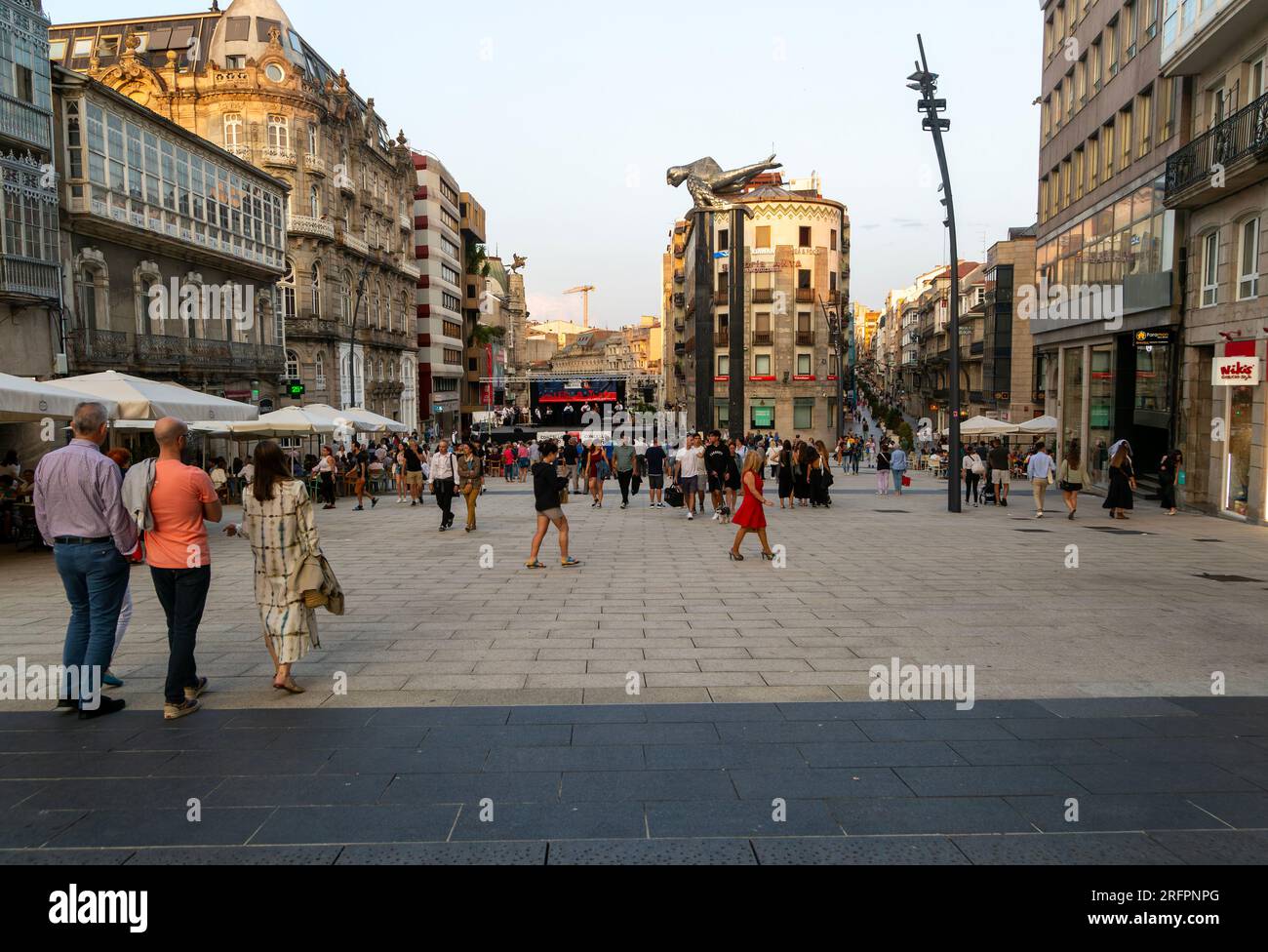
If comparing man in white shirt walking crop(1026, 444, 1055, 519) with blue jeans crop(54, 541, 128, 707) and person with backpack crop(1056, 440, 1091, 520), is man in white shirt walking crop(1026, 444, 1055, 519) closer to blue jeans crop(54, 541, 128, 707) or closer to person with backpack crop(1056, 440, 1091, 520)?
person with backpack crop(1056, 440, 1091, 520)

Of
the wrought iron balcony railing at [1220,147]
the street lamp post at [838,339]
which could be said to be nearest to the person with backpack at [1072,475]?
the wrought iron balcony railing at [1220,147]

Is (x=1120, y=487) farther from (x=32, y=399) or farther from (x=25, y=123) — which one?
(x=25, y=123)

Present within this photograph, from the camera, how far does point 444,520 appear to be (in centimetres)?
1736

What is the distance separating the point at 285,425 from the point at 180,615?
56.8 feet

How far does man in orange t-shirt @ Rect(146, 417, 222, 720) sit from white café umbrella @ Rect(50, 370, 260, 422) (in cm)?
1001

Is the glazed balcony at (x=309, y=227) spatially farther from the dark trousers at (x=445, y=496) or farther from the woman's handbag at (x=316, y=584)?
the woman's handbag at (x=316, y=584)

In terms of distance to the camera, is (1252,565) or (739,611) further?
(1252,565)

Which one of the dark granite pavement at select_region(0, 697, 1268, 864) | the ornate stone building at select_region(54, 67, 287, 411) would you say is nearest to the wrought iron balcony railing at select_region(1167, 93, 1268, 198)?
the dark granite pavement at select_region(0, 697, 1268, 864)

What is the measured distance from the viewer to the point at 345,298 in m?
52.8

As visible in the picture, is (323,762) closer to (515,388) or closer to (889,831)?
(889,831)

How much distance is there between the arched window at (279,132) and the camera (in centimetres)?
4641

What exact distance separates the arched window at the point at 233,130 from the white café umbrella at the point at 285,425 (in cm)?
2845
